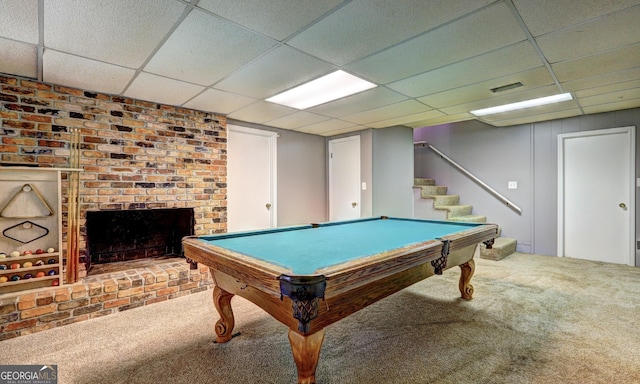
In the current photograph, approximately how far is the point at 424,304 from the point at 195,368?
Answer: 201cm

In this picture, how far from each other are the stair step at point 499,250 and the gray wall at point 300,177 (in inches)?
103

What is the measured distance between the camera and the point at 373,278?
1428 mm

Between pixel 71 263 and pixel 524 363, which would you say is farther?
pixel 71 263

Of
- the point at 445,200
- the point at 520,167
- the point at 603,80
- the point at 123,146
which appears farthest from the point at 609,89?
the point at 123,146

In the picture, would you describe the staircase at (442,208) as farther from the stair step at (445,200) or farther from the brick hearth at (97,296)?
the brick hearth at (97,296)

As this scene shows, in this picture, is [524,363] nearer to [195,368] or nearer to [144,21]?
[195,368]

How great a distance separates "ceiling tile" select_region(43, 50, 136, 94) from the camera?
2203 mm

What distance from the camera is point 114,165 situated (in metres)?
3.04

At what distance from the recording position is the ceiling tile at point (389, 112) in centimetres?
347

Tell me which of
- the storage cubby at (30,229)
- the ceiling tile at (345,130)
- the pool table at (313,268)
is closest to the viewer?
the pool table at (313,268)

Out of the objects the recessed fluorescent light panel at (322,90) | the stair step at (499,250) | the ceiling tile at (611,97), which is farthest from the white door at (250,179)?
the ceiling tile at (611,97)

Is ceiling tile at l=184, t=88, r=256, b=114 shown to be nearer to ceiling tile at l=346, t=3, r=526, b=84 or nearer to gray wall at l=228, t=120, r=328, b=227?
gray wall at l=228, t=120, r=328, b=227

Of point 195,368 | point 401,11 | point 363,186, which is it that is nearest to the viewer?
point 401,11

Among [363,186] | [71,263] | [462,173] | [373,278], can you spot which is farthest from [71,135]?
[462,173]
